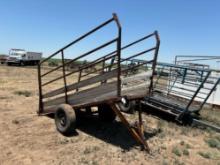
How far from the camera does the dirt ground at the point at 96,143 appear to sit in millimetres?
4090

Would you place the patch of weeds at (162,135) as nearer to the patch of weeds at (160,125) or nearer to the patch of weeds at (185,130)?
the patch of weeds at (160,125)

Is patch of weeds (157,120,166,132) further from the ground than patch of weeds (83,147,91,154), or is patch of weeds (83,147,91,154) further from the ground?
patch of weeds (157,120,166,132)

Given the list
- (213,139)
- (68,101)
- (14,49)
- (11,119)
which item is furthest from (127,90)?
(14,49)

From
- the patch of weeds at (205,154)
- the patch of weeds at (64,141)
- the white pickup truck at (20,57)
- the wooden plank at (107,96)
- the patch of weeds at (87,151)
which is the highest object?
the white pickup truck at (20,57)

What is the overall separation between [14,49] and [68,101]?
30002 millimetres

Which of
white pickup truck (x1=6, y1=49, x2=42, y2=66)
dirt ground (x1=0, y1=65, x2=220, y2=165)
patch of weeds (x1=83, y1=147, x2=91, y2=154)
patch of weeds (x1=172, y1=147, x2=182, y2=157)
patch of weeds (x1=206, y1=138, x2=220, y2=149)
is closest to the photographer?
dirt ground (x1=0, y1=65, x2=220, y2=165)

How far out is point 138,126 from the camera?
15.9 feet

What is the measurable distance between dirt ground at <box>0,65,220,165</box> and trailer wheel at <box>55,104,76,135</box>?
145mm

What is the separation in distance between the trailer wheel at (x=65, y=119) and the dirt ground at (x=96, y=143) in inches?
5.7

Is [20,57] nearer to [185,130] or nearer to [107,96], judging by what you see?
[185,130]

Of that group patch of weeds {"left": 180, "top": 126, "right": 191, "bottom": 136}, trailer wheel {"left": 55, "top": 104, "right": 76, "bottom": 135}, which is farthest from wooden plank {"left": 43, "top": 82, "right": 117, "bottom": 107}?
patch of weeds {"left": 180, "top": 126, "right": 191, "bottom": 136}

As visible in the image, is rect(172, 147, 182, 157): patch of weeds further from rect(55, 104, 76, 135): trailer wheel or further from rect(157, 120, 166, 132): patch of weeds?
rect(55, 104, 76, 135): trailer wheel

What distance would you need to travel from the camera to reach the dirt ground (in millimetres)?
4090

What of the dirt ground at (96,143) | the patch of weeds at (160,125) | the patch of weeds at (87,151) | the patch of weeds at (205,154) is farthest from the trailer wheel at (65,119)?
the patch of weeds at (205,154)
